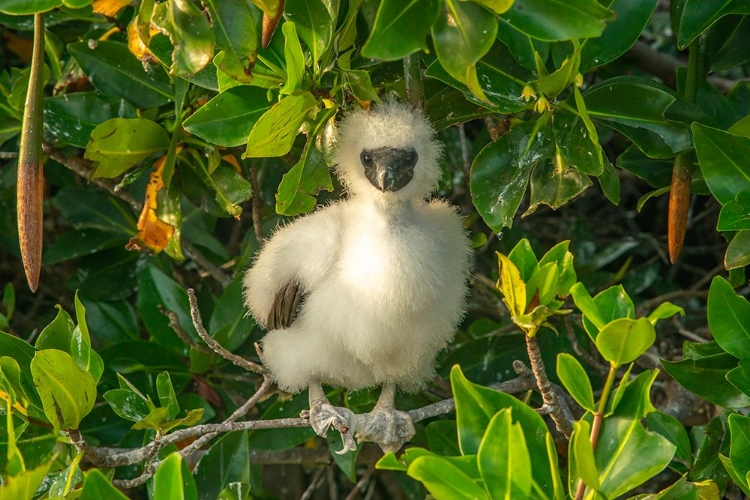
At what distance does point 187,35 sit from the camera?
5.30ft

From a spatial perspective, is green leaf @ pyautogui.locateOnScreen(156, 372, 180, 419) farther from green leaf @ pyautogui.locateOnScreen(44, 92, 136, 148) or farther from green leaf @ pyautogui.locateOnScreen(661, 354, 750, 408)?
green leaf @ pyautogui.locateOnScreen(661, 354, 750, 408)

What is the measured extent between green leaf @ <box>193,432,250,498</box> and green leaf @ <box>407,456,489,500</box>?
3.07 feet

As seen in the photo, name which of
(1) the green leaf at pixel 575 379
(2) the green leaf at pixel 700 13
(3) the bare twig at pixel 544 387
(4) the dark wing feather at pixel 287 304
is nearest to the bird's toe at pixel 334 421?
(4) the dark wing feather at pixel 287 304

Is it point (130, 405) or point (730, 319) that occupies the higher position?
point (730, 319)

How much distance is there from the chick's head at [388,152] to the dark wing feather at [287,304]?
0.99 ft

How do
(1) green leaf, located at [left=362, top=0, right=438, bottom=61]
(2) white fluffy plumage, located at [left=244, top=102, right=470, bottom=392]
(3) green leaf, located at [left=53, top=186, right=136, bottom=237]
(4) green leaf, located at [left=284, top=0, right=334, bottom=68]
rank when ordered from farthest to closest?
(3) green leaf, located at [left=53, top=186, right=136, bottom=237], (2) white fluffy plumage, located at [left=244, top=102, right=470, bottom=392], (4) green leaf, located at [left=284, top=0, right=334, bottom=68], (1) green leaf, located at [left=362, top=0, right=438, bottom=61]

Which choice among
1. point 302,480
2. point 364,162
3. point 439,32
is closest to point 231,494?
point 364,162

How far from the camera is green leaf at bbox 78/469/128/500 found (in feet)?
5.00

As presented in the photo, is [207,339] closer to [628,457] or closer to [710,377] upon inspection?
[628,457]

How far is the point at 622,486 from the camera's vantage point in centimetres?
156

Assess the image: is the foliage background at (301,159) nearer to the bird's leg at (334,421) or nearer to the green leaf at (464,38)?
the green leaf at (464,38)

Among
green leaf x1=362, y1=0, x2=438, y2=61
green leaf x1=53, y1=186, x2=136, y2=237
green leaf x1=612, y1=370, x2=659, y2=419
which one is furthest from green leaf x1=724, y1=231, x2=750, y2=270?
green leaf x1=53, y1=186, x2=136, y2=237

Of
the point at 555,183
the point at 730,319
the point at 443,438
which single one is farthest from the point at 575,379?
the point at 443,438

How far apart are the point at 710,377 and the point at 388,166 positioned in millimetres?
881
